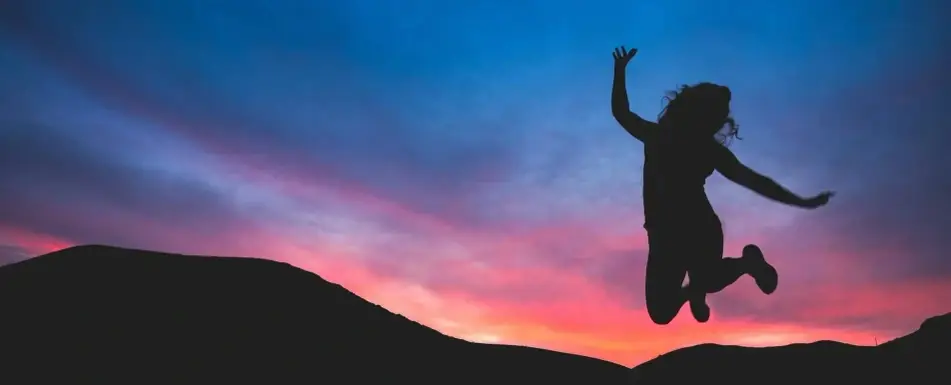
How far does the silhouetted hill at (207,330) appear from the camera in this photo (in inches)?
188

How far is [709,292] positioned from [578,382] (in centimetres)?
192

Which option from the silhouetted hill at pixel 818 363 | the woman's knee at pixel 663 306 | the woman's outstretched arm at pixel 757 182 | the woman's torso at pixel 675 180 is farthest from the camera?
the woman's outstretched arm at pixel 757 182

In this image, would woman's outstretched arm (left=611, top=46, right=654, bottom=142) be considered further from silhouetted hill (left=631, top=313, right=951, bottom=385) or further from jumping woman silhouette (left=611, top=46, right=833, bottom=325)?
silhouetted hill (left=631, top=313, right=951, bottom=385)

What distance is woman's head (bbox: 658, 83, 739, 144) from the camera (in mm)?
5371

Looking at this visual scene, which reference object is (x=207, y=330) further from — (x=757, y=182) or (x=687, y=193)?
(x=757, y=182)

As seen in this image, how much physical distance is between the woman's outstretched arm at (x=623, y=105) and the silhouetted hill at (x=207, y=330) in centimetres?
305

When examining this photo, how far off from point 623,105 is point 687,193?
3.45ft

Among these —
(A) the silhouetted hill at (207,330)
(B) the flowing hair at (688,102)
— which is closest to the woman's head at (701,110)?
(B) the flowing hair at (688,102)

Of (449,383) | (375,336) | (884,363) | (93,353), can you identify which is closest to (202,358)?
(93,353)

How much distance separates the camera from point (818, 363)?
17.6 ft

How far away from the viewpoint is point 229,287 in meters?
5.91

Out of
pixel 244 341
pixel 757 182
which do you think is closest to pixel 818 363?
pixel 757 182

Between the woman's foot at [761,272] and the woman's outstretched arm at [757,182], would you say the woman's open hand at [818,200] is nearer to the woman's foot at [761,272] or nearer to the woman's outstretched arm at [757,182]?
the woman's outstretched arm at [757,182]

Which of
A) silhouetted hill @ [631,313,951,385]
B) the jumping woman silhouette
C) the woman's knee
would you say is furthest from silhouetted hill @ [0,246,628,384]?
the jumping woman silhouette
